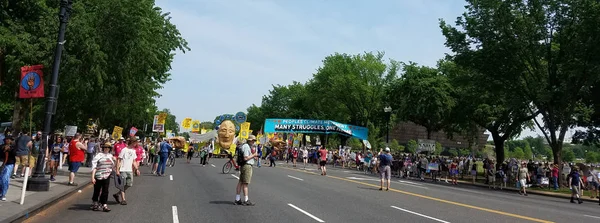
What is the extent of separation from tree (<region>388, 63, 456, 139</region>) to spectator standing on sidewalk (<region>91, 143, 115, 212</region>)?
38.5 metres

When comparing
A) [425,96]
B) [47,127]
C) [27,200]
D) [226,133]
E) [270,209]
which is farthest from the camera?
[226,133]

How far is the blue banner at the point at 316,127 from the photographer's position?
5556 cm

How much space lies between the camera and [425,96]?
46938 mm

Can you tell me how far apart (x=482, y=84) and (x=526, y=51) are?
3.35 m

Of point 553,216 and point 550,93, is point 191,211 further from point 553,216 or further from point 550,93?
point 550,93

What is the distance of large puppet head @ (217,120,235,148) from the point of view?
4775cm

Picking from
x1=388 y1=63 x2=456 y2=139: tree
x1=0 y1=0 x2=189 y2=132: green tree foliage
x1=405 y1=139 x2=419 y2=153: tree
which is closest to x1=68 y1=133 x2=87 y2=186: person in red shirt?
x1=0 y1=0 x2=189 y2=132: green tree foliage

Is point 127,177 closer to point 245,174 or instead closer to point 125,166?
point 125,166

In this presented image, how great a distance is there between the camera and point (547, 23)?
30.3 m

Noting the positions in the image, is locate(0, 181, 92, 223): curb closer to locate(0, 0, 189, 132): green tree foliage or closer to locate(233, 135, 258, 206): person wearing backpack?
locate(233, 135, 258, 206): person wearing backpack

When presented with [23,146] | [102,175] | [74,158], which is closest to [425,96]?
[74,158]

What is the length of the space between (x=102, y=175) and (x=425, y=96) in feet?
131

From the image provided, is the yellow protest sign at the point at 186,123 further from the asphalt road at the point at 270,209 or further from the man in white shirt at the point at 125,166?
the man in white shirt at the point at 125,166

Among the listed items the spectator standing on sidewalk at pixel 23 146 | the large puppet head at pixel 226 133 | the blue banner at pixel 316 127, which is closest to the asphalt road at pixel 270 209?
the spectator standing on sidewalk at pixel 23 146
